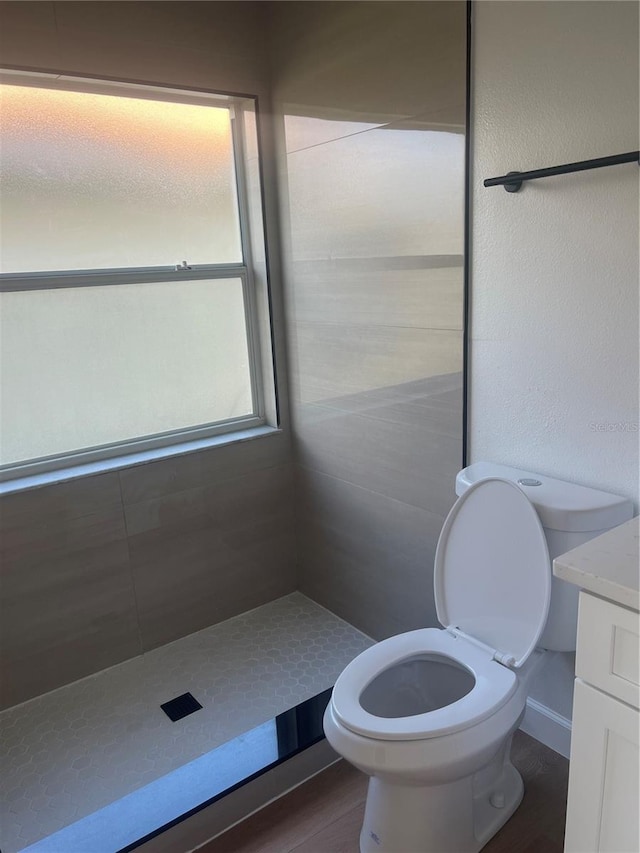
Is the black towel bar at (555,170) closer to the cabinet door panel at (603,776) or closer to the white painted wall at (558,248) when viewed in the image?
the white painted wall at (558,248)

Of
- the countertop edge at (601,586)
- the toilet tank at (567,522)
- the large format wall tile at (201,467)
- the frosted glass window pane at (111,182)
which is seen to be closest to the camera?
the countertop edge at (601,586)

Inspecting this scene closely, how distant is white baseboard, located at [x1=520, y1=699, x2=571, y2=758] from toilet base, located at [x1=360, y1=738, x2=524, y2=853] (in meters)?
0.29

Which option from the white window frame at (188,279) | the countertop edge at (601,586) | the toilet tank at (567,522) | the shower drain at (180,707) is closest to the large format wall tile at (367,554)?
the white window frame at (188,279)

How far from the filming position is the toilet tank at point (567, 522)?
145 centimetres

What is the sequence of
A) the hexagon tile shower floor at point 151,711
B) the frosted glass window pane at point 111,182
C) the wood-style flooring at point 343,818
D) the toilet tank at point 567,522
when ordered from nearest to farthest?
the toilet tank at point 567,522 < the wood-style flooring at point 343,818 < the hexagon tile shower floor at point 151,711 < the frosted glass window pane at point 111,182

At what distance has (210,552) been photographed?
8.12 ft

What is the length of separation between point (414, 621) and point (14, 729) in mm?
1365

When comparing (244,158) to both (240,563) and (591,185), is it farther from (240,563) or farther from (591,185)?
(240,563)

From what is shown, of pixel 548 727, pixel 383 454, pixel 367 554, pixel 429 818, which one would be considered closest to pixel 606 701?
pixel 429 818

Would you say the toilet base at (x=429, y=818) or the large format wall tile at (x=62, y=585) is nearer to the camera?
the toilet base at (x=429, y=818)

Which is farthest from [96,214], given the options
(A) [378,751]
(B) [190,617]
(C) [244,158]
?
(A) [378,751]

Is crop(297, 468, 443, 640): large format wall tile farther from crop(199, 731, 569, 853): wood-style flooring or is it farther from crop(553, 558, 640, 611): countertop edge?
crop(553, 558, 640, 611): countertop edge

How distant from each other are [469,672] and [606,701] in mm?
503

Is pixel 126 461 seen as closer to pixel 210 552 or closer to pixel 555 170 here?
pixel 210 552
